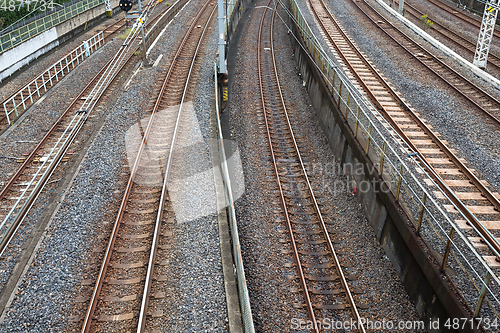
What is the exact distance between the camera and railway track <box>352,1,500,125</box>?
13.5 metres

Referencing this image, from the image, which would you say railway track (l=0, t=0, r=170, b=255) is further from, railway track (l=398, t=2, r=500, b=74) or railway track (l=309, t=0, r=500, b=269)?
railway track (l=398, t=2, r=500, b=74)

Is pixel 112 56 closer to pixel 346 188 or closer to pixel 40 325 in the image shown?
pixel 346 188

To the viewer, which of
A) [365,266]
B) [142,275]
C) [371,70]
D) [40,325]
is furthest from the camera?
[371,70]

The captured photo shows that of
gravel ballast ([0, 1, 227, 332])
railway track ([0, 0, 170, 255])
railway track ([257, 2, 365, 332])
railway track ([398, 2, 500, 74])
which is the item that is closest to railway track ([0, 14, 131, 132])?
railway track ([0, 0, 170, 255])

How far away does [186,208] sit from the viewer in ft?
32.6

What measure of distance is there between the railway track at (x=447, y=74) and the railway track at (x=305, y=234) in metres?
6.27

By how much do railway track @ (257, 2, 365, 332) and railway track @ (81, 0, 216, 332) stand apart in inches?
116

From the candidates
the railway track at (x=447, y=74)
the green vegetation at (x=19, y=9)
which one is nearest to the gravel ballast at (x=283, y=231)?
the railway track at (x=447, y=74)

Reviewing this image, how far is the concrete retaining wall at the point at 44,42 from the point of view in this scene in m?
19.9

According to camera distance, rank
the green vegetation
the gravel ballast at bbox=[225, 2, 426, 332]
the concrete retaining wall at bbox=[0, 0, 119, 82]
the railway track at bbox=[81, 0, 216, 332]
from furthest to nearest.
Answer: the green vegetation
the concrete retaining wall at bbox=[0, 0, 119, 82]
the gravel ballast at bbox=[225, 2, 426, 332]
the railway track at bbox=[81, 0, 216, 332]

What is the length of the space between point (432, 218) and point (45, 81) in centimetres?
1761

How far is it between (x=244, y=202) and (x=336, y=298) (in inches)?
154

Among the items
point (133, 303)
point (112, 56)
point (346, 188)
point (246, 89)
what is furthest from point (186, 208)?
point (112, 56)

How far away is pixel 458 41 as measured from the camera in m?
22.3
